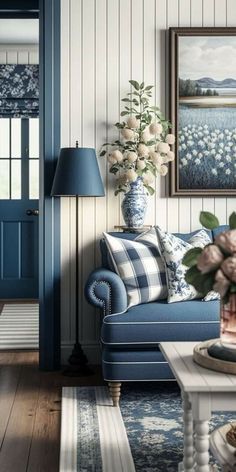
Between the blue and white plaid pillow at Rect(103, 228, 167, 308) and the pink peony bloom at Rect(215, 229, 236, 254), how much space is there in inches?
66.6

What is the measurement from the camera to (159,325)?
3.68 meters

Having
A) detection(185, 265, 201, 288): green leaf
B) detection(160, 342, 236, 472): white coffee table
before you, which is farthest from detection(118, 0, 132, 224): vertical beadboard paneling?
detection(160, 342, 236, 472): white coffee table

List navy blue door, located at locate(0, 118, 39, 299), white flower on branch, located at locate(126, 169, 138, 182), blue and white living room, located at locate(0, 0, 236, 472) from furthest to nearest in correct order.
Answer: navy blue door, located at locate(0, 118, 39, 299), white flower on branch, located at locate(126, 169, 138, 182), blue and white living room, located at locate(0, 0, 236, 472)

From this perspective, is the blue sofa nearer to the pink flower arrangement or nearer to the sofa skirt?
the sofa skirt

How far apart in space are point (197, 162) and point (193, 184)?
149mm

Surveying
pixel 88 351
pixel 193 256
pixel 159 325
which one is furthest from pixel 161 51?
pixel 193 256

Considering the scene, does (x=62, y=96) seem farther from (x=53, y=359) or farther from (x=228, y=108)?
(x=53, y=359)

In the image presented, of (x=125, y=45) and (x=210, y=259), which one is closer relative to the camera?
(x=210, y=259)

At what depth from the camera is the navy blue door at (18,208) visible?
7.50 metres

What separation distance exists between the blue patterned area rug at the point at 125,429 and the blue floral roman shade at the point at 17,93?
4266 mm

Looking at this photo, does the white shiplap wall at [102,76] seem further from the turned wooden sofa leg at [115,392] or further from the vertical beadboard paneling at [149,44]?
the turned wooden sofa leg at [115,392]

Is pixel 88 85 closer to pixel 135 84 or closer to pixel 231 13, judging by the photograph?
pixel 135 84

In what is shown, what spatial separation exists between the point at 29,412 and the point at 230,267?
1.80 metres

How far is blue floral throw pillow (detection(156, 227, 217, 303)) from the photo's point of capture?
3859mm
